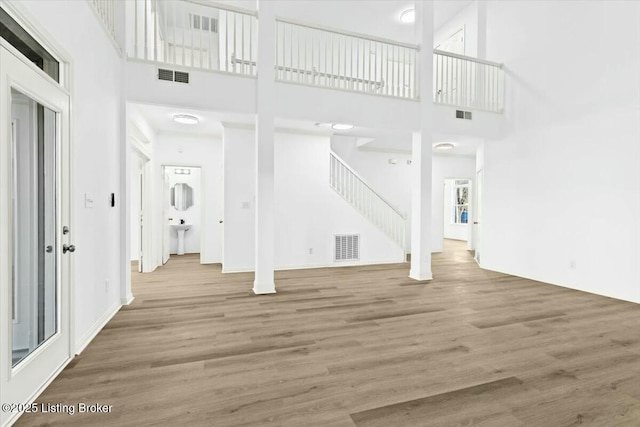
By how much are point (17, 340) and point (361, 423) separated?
7.05 ft

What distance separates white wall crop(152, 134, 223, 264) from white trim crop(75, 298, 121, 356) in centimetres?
322

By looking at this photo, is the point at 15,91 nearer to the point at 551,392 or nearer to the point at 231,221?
the point at 551,392

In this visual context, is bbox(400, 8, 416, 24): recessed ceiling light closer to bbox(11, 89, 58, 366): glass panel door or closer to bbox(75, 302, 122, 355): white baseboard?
bbox(11, 89, 58, 366): glass panel door

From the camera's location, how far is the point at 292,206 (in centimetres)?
634

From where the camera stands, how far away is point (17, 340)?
195 centimetres

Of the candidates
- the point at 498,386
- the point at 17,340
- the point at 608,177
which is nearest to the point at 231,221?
the point at 17,340

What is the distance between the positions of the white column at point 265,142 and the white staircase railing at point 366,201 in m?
2.38

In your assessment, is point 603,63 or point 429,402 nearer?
point 429,402

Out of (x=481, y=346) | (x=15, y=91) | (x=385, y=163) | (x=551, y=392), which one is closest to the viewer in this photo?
(x=15, y=91)

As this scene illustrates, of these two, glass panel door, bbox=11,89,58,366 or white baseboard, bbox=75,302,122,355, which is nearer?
glass panel door, bbox=11,89,58,366

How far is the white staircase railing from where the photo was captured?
683cm

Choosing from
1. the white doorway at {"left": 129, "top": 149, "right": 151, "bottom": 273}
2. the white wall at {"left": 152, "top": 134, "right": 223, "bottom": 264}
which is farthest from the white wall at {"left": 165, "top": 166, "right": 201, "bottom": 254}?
the white doorway at {"left": 129, "top": 149, "right": 151, "bottom": 273}

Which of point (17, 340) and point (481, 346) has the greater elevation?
point (17, 340)

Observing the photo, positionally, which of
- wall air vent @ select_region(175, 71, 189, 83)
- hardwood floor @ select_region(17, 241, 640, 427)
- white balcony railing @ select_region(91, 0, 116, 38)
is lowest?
hardwood floor @ select_region(17, 241, 640, 427)
